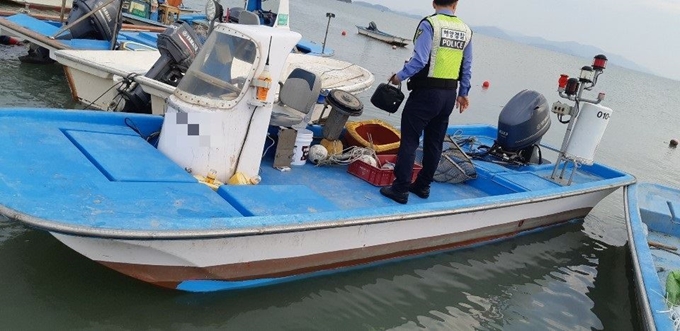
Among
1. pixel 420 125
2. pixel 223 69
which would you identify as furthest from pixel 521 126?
pixel 223 69

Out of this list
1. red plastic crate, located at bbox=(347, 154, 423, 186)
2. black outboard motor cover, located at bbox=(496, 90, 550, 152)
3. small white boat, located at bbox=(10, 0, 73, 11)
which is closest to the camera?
red plastic crate, located at bbox=(347, 154, 423, 186)

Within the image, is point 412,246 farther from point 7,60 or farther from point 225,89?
point 7,60

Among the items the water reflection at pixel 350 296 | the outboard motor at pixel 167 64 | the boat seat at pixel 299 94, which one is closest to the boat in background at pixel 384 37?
the outboard motor at pixel 167 64

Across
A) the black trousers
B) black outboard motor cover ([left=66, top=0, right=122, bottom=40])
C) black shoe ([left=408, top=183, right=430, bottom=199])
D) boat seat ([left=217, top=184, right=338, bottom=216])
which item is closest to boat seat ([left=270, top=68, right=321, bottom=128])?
the black trousers

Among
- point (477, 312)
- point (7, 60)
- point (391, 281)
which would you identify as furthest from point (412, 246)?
point (7, 60)

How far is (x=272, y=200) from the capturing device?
421cm

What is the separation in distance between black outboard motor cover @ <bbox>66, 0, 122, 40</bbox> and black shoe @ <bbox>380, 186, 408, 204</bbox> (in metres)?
6.06

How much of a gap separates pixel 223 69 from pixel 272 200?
3.54 ft

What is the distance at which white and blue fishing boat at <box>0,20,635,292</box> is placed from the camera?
3.40 meters

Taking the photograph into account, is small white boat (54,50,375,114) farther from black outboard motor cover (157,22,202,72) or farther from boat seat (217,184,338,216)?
boat seat (217,184,338,216)

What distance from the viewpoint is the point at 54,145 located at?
3.94m

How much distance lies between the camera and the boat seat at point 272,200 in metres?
4.00

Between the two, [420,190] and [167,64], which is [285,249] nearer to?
[420,190]

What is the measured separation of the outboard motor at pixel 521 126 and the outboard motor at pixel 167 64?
391 centimetres
